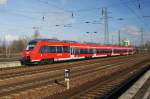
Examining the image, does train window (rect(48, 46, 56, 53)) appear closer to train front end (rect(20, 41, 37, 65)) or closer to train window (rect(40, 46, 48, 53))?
train window (rect(40, 46, 48, 53))

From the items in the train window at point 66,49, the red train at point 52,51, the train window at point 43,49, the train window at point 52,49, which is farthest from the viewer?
the train window at point 66,49

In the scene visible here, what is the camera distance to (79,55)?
48.4 meters

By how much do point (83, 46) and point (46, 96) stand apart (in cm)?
3670

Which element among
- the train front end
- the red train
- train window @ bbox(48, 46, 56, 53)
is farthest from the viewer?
train window @ bbox(48, 46, 56, 53)

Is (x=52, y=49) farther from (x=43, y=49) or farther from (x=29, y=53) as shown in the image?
(x=29, y=53)

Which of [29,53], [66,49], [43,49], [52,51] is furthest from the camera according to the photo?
[66,49]

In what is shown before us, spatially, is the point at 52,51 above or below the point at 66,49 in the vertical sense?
below

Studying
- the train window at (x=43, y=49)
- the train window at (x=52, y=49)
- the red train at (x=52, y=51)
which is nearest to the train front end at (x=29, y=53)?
the red train at (x=52, y=51)

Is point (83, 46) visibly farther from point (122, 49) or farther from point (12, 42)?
point (12, 42)

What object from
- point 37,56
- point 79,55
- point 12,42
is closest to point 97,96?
point 37,56

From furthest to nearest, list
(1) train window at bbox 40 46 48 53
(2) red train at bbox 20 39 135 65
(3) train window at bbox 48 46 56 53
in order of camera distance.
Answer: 1. (3) train window at bbox 48 46 56 53
2. (1) train window at bbox 40 46 48 53
3. (2) red train at bbox 20 39 135 65

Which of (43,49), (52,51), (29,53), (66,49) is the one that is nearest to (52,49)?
(52,51)

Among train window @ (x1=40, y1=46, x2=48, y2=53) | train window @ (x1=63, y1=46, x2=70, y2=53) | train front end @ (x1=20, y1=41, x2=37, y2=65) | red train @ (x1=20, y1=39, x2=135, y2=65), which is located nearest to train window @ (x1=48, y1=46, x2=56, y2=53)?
red train @ (x1=20, y1=39, x2=135, y2=65)

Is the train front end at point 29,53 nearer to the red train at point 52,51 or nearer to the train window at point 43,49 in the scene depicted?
the red train at point 52,51
